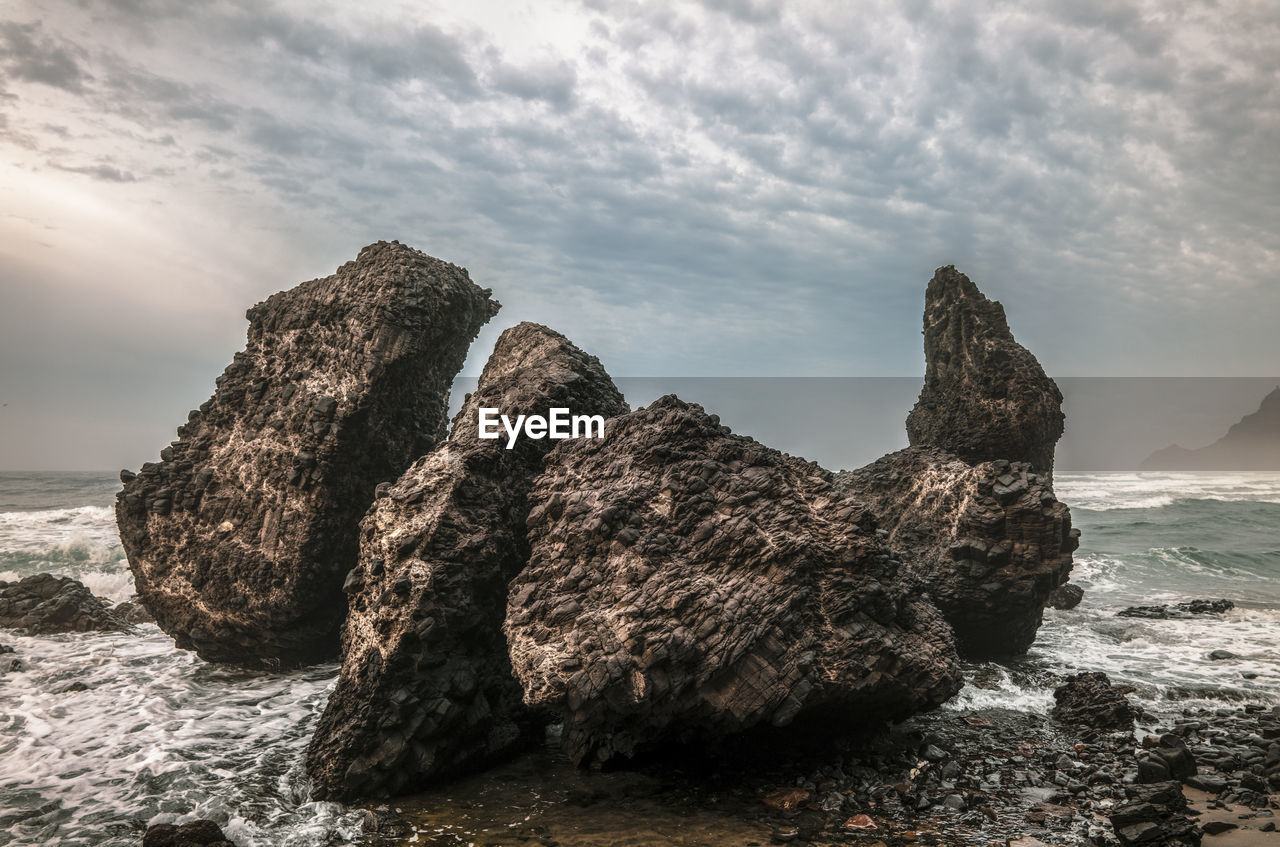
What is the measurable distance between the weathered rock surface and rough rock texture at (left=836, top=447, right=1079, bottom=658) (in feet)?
16.3

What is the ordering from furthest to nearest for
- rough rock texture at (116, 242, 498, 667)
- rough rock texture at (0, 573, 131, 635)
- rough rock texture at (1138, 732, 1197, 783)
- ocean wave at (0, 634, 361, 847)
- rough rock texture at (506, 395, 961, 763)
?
rough rock texture at (0, 573, 131, 635), rough rock texture at (116, 242, 498, 667), rough rock texture at (1138, 732, 1197, 783), ocean wave at (0, 634, 361, 847), rough rock texture at (506, 395, 961, 763)

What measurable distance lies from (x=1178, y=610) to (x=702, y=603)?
44.6 feet

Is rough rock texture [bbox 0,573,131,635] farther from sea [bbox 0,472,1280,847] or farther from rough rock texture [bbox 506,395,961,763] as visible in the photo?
rough rock texture [bbox 506,395,961,763]

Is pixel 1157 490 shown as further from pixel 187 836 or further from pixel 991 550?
pixel 187 836

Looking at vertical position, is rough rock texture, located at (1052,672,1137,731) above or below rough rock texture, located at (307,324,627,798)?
below

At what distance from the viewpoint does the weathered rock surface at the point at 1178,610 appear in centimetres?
1571

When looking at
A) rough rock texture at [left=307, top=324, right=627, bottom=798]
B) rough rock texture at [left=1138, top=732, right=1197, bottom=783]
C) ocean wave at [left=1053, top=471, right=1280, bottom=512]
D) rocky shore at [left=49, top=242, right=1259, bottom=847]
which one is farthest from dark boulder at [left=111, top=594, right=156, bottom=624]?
ocean wave at [left=1053, top=471, right=1280, bottom=512]

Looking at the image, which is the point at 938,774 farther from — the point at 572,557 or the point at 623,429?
the point at 623,429

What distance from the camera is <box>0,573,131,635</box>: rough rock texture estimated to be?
14062 millimetres

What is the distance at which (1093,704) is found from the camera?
9422mm

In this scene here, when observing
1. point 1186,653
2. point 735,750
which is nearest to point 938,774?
point 735,750

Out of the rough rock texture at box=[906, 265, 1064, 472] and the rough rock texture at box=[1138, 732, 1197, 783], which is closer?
the rough rock texture at box=[1138, 732, 1197, 783]

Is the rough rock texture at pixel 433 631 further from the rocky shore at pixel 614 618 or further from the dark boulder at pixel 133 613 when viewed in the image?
the dark boulder at pixel 133 613

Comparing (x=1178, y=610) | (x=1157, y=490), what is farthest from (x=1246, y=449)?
(x=1178, y=610)
